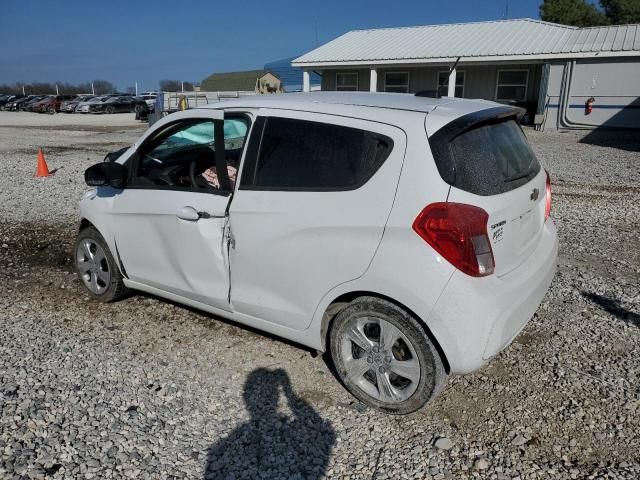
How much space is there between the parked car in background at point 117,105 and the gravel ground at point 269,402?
37.0 metres

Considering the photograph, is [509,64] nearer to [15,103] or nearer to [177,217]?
[177,217]

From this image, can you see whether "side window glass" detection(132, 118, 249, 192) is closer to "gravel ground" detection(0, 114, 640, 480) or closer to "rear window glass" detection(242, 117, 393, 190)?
"rear window glass" detection(242, 117, 393, 190)

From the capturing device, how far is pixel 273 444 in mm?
2719

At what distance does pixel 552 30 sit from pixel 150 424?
2511 cm

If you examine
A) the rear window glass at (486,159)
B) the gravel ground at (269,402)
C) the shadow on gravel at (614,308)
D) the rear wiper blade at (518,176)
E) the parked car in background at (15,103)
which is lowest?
the parked car in background at (15,103)

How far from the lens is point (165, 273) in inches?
149

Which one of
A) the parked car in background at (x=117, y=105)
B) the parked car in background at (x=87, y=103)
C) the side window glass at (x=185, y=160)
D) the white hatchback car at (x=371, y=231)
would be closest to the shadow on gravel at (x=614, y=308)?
the white hatchback car at (x=371, y=231)

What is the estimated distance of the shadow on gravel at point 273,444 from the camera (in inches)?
100

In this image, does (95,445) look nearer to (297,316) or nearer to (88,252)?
→ (297,316)

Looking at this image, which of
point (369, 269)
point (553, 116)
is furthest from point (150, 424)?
point (553, 116)

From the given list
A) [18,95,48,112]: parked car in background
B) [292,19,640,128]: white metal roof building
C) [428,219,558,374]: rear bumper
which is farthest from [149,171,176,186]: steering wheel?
[18,95,48,112]: parked car in background

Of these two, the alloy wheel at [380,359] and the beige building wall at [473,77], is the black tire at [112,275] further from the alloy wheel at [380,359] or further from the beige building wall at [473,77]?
the beige building wall at [473,77]

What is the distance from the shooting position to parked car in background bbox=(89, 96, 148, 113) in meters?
38.3

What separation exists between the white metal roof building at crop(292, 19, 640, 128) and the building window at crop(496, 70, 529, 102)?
4cm
